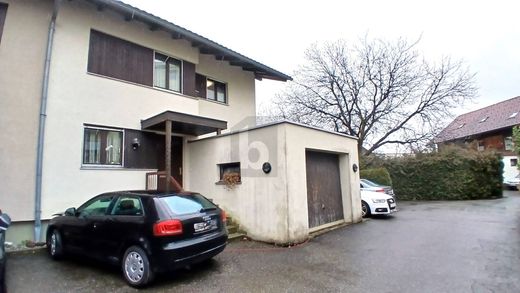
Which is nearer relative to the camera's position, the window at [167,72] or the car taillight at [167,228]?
the car taillight at [167,228]

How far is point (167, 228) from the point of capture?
4527 mm

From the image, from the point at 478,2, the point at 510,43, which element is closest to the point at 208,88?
the point at 478,2

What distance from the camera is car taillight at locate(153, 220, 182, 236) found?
177 inches

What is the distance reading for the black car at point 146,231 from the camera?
177 inches

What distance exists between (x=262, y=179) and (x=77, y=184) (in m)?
4.92

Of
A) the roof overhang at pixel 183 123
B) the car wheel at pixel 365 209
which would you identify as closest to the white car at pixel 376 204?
the car wheel at pixel 365 209

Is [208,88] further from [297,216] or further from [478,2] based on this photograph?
[478,2]

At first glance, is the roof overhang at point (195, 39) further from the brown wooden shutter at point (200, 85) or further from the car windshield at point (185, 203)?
the car windshield at point (185, 203)

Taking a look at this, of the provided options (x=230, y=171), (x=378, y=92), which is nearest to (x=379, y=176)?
(x=378, y=92)

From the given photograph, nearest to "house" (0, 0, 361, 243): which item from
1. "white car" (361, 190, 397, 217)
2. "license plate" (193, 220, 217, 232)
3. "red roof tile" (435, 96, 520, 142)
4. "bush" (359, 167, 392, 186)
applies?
"white car" (361, 190, 397, 217)

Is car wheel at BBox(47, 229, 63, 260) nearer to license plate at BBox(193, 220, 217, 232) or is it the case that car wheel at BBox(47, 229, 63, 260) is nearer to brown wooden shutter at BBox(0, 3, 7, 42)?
license plate at BBox(193, 220, 217, 232)

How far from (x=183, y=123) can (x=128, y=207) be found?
4.18 m

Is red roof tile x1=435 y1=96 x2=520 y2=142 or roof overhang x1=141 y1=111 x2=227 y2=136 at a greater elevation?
red roof tile x1=435 y1=96 x2=520 y2=142

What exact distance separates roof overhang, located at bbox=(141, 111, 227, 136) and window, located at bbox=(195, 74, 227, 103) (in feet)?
7.44
